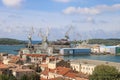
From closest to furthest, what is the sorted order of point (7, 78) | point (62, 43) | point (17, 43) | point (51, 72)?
1. point (7, 78)
2. point (51, 72)
3. point (62, 43)
4. point (17, 43)

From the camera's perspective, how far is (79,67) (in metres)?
24.2

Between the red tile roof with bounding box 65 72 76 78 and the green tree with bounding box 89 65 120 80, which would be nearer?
the green tree with bounding box 89 65 120 80

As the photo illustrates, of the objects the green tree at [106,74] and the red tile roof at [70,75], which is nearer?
the green tree at [106,74]

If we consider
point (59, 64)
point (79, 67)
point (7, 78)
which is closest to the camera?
point (7, 78)

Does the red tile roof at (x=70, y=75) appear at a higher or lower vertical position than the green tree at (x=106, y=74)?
lower

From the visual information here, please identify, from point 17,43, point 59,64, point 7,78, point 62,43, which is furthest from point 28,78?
point 17,43

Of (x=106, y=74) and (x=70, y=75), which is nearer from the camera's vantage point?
(x=106, y=74)

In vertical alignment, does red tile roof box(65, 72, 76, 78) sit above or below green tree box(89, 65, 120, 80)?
below

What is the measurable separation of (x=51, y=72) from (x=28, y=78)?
14.7 feet

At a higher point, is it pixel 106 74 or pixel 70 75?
pixel 106 74

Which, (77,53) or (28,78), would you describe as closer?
(28,78)

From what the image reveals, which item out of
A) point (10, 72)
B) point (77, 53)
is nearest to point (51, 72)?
point (10, 72)

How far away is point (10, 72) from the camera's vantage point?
18.8 meters

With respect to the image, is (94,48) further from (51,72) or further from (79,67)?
(51,72)
